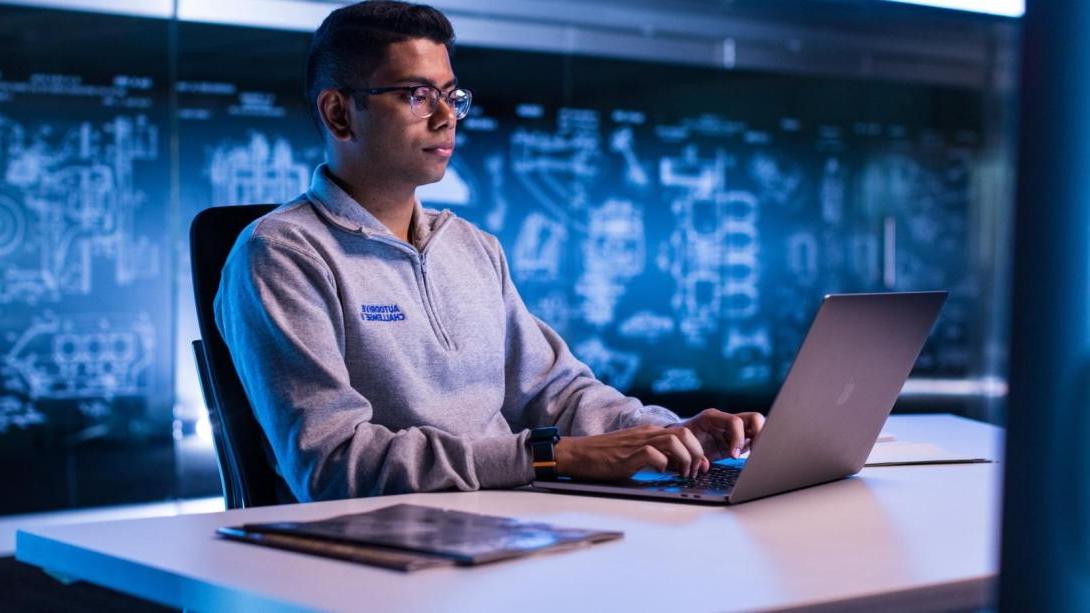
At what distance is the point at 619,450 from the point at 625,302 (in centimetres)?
412

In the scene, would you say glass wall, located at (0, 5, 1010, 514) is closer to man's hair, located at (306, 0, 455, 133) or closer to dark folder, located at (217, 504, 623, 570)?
man's hair, located at (306, 0, 455, 133)

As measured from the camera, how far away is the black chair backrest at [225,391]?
5.63 feet

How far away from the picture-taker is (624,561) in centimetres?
105

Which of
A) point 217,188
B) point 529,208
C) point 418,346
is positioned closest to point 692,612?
Result: point 418,346

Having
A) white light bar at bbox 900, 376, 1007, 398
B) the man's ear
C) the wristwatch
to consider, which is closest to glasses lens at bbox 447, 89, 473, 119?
the man's ear

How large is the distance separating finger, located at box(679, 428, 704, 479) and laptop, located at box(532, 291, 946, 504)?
21 mm

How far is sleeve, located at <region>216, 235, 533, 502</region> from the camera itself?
1509 mm

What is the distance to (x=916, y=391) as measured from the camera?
6605 mm

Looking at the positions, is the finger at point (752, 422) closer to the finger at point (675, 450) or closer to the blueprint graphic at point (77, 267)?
the finger at point (675, 450)

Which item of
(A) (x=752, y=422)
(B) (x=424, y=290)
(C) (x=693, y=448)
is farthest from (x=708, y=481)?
(B) (x=424, y=290)

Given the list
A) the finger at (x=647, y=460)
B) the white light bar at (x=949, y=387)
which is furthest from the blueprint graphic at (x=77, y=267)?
the white light bar at (x=949, y=387)

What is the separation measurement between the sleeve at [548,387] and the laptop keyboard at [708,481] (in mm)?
353

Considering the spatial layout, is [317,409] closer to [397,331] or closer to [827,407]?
[397,331]

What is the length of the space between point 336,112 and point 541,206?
3.45 metres
